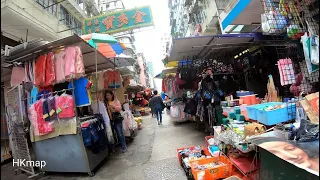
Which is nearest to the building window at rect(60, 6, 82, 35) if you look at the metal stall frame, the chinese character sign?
the chinese character sign

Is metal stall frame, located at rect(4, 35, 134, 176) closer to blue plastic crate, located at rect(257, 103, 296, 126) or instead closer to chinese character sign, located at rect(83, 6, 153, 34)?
blue plastic crate, located at rect(257, 103, 296, 126)

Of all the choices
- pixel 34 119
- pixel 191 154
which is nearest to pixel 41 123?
pixel 34 119

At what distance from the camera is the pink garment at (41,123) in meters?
4.54

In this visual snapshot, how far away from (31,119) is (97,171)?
2.08 m

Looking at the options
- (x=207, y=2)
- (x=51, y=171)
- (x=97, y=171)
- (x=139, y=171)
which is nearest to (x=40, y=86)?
(x=51, y=171)

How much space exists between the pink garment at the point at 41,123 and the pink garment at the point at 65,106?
1.26ft

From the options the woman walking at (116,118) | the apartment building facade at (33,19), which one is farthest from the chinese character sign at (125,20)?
the woman walking at (116,118)

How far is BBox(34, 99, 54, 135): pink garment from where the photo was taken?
4.54 metres

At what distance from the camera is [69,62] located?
4.43 m

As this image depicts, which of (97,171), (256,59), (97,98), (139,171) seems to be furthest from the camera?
(97,98)

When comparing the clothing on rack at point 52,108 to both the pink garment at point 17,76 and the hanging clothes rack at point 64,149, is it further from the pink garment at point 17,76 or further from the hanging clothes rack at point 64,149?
the pink garment at point 17,76

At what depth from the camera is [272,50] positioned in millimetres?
5227

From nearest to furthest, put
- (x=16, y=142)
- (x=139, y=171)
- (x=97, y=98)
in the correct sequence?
(x=139, y=171), (x=16, y=142), (x=97, y=98)

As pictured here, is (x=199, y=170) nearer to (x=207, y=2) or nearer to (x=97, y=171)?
(x=97, y=171)
